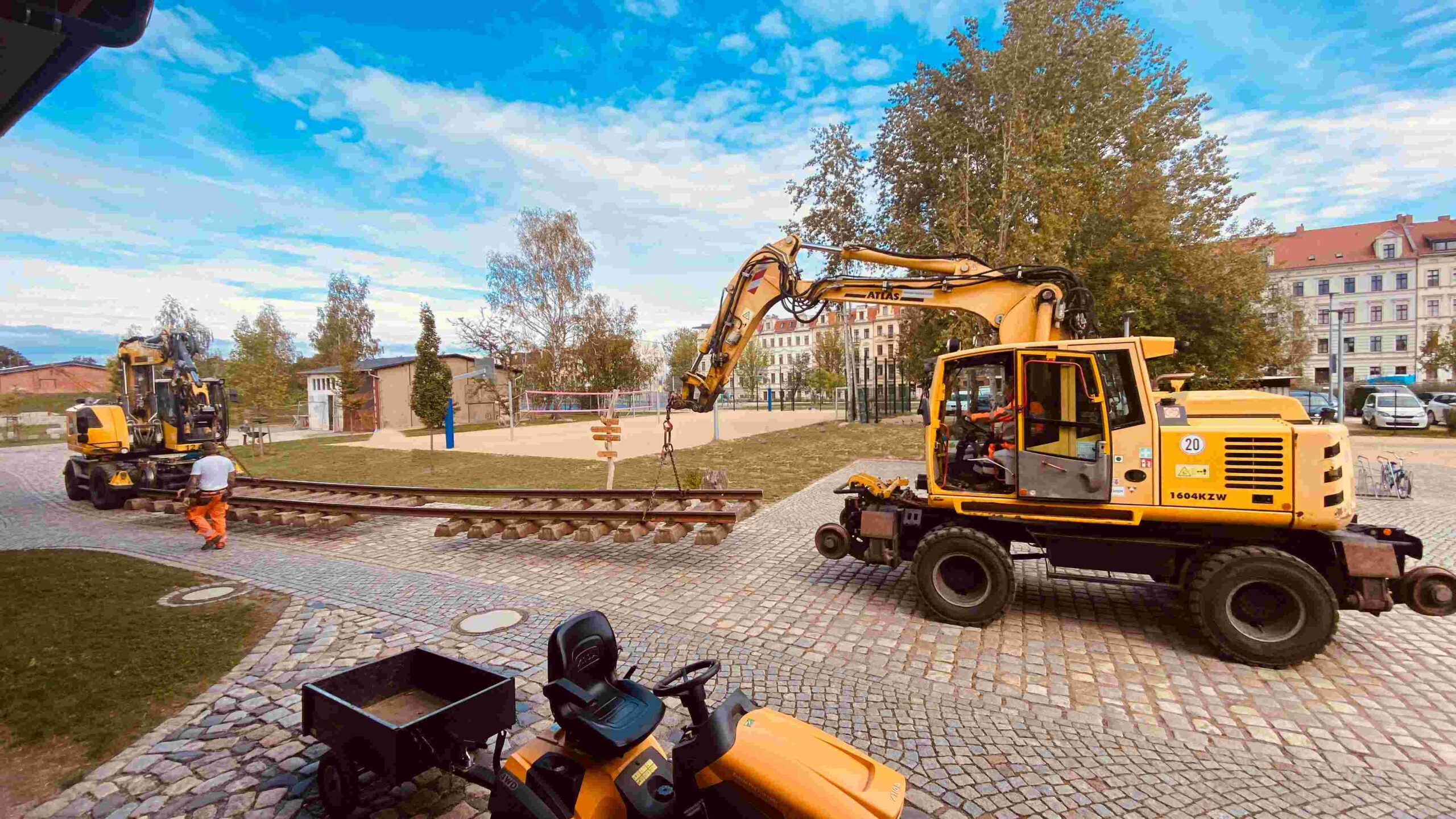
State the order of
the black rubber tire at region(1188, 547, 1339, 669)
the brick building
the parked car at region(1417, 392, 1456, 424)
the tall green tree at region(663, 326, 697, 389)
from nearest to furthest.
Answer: the black rubber tire at region(1188, 547, 1339, 669) → the parked car at region(1417, 392, 1456, 424) → the brick building → the tall green tree at region(663, 326, 697, 389)

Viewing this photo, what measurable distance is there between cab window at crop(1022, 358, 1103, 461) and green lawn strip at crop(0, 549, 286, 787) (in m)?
7.26

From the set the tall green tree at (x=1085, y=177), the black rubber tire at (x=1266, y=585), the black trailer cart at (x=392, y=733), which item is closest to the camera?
the black trailer cart at (x=392, y=733)

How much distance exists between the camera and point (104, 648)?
5316 mm

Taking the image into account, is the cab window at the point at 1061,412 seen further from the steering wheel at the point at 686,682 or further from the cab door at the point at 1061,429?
the steering wheel at the point at 686,682

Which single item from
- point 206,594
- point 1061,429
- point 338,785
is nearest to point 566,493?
point 206,594

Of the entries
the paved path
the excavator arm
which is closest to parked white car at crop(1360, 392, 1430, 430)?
the paved path

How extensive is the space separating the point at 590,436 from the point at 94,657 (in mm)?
22476

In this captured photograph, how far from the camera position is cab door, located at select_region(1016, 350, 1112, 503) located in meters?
5.40

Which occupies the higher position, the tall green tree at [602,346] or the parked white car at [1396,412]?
the tall green tree at [602,346]

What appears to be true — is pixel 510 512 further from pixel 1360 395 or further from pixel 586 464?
pixel 1360 395

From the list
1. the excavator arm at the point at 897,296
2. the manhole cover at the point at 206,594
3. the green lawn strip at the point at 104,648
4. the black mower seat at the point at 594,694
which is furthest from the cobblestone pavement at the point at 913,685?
the excavator arm at the point at 897,296

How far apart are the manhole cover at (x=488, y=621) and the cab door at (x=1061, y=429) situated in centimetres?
511

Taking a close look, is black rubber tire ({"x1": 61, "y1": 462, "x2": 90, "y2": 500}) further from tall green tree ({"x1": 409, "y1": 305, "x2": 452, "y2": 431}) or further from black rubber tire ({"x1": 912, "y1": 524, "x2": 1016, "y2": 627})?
black rubber tire ({"x1": 912, "y1": 524, "x2": 1016, "y2": 627})

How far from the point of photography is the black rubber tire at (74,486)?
13.4 m
